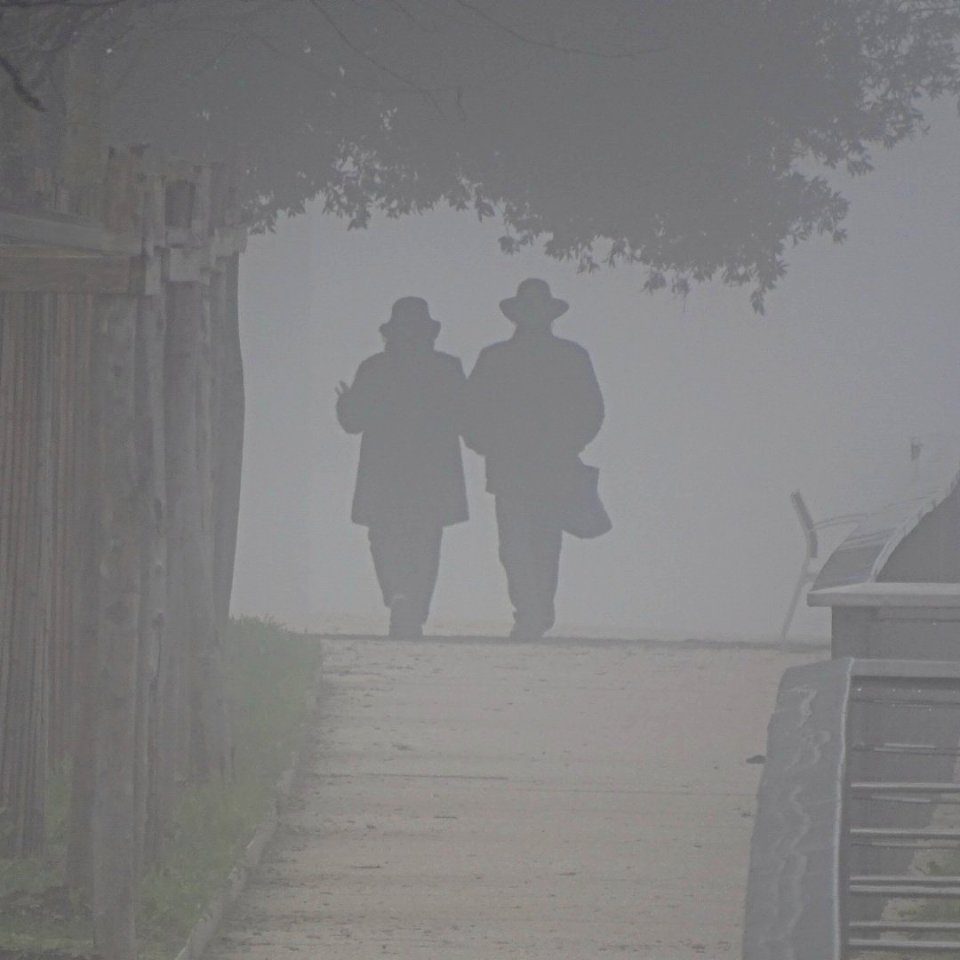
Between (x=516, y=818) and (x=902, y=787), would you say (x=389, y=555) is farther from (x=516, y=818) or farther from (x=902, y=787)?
(x=902, y=787)

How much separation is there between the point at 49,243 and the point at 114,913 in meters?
1.68

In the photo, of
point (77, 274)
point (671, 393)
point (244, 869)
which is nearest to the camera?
point (77, 274)

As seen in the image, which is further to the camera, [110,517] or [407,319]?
[407,319]

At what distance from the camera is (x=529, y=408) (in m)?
16.2

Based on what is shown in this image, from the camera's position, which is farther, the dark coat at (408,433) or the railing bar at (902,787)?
the dark coat at (408,433)

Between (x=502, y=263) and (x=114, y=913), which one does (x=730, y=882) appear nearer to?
(x=114, y=913)

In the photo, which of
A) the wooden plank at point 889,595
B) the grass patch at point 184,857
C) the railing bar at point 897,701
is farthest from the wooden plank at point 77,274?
the railing bar at point 897,701

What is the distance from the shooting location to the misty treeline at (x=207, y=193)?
651 centimetres

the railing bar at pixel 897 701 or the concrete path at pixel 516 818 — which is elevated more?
the railing bar at pixel 897 701

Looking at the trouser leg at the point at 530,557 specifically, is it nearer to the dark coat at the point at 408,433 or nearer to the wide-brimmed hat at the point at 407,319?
the dark coat at the point at 408,433

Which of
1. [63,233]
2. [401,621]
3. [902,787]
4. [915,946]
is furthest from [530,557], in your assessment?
[915,946]

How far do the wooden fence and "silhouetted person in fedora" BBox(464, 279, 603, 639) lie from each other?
23.3 ft

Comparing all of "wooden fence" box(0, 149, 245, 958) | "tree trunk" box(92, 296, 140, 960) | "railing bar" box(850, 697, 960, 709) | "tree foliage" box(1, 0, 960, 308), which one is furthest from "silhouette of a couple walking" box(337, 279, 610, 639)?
"railing bar" box(850, 697, 960, 709)

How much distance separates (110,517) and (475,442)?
32.3ft
